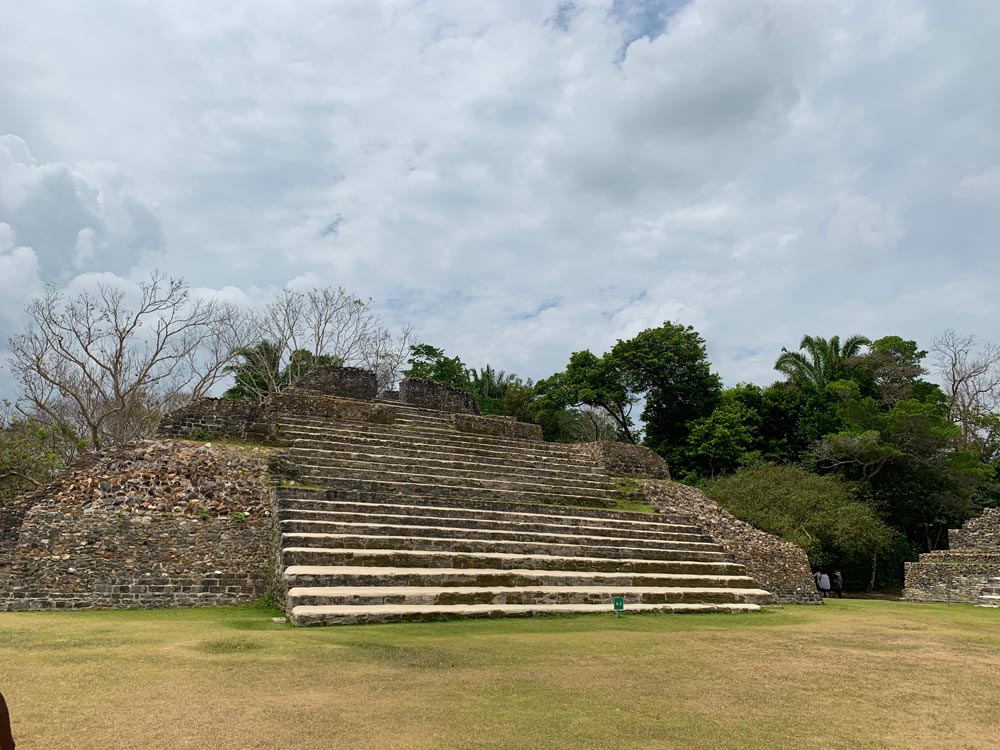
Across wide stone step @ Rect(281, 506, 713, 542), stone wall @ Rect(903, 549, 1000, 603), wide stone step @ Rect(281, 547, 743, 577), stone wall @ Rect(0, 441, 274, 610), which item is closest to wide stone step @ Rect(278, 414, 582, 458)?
stone wall @ Rect(0, 441, 274, 610)

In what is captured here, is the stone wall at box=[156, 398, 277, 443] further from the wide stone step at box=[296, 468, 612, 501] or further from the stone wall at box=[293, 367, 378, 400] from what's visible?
the stone wall at box=[293, 367, 378, 400]

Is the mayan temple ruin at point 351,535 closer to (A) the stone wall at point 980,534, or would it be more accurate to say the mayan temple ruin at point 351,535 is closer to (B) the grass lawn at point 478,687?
(B) the grass lawn at point 478,687

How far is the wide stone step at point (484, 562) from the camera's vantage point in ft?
24.6

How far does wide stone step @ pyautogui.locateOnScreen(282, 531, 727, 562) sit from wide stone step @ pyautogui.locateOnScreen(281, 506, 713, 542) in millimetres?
385

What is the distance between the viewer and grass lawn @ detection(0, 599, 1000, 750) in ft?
10.2

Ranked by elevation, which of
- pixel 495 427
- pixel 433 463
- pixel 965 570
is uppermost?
pixel 495 427

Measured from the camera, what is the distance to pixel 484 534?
909 cm

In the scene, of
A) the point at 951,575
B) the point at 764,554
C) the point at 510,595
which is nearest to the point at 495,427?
Answer: the point at 764,554

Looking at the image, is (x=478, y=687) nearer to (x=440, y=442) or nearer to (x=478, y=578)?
(x=478, y=578)

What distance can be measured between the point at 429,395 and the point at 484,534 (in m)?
8.10

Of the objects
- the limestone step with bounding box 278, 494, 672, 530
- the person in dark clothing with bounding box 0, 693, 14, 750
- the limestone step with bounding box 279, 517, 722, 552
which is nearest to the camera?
the person in dark clothing with bounding box 0, 693, 14, 750

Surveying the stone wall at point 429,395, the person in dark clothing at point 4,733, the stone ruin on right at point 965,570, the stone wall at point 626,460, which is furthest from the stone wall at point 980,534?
the person in dark clothing at point 4,733

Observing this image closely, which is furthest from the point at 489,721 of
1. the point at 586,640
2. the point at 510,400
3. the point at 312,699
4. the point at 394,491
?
the point at 510,400

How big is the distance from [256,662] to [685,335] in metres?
22.4
